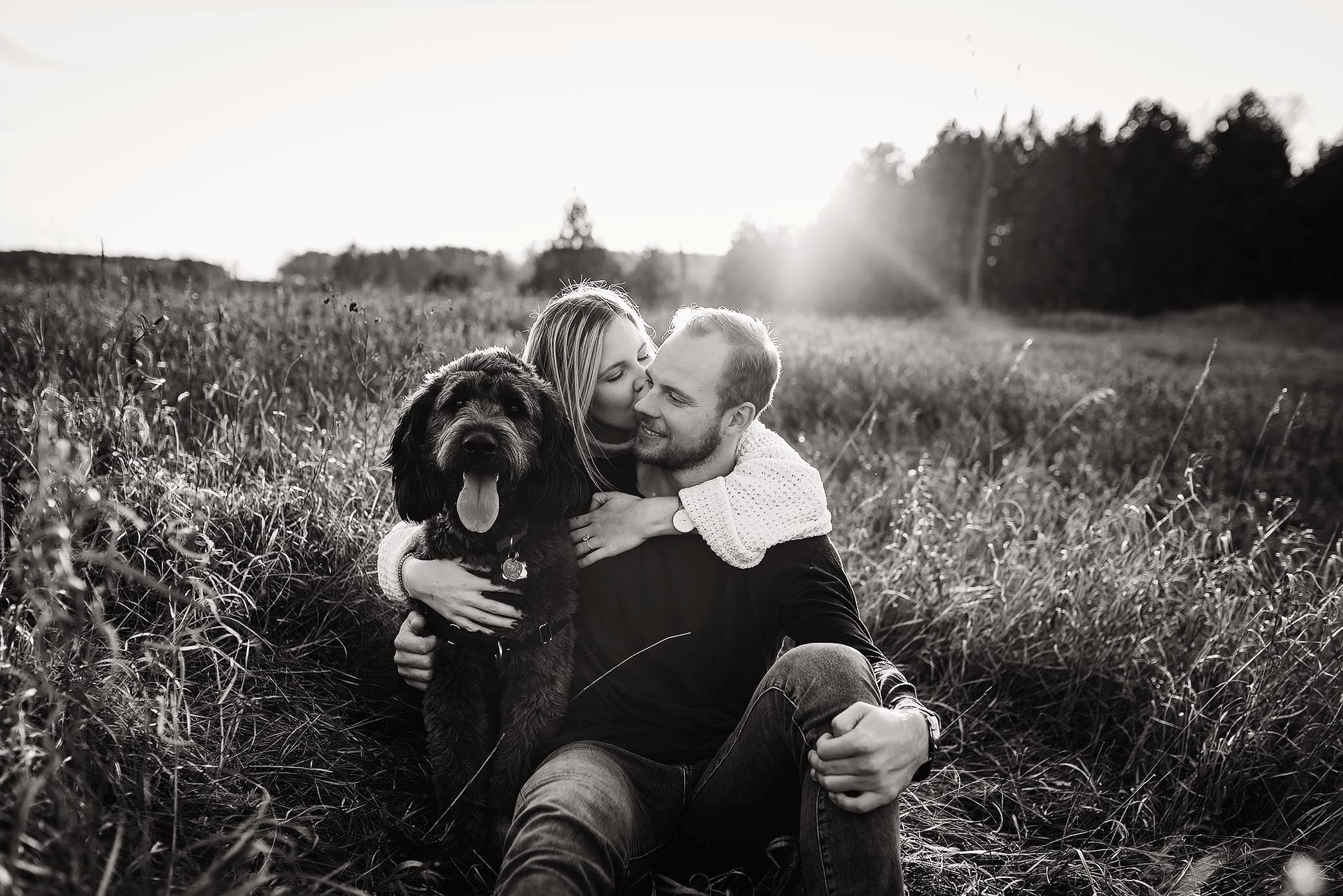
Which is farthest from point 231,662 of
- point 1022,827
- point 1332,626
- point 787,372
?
point 787,372

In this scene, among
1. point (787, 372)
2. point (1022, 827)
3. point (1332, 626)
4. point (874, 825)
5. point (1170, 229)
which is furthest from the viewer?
point (1170, 229)

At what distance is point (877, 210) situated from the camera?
4097cm

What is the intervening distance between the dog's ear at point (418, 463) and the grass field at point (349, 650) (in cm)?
69

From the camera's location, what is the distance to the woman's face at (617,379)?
3047mm

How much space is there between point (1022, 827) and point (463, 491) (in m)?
2.52

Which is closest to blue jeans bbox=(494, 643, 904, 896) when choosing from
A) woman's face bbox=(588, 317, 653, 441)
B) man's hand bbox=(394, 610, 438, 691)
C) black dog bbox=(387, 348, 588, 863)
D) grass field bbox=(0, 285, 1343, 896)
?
black dog bbox=(387, 348, 588, 863)

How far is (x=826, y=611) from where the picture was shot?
232 centimetres

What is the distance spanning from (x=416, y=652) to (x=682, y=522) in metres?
1.01

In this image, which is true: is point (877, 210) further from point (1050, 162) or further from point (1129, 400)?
point (1129, 400)

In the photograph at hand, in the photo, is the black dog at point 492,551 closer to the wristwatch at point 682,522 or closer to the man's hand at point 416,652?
the man's hand at point 416,652

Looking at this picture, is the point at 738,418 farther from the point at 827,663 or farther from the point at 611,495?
the point at 827,663

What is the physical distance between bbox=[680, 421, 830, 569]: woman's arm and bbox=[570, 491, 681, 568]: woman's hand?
4.1 inches

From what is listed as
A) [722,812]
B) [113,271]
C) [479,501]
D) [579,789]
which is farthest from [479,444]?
[113,271]

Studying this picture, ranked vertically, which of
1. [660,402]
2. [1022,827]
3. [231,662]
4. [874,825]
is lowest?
→ [1022,827]
